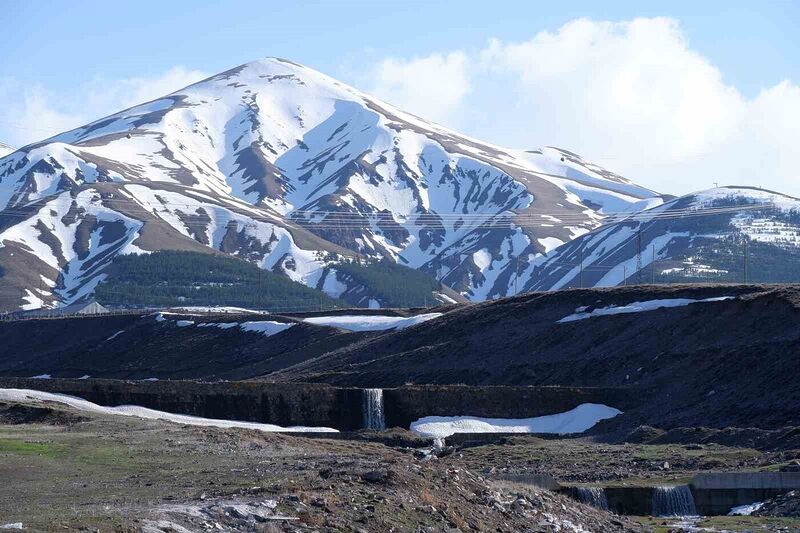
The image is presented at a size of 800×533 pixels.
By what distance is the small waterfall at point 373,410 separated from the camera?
2899 inches

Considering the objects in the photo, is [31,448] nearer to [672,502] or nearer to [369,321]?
[672,502]

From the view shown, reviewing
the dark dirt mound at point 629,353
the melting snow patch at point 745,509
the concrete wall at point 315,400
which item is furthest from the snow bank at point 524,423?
the melting snow patch at point 745,509

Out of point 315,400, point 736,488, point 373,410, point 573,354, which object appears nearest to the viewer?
point 736,488

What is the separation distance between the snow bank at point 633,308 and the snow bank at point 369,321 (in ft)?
70.1

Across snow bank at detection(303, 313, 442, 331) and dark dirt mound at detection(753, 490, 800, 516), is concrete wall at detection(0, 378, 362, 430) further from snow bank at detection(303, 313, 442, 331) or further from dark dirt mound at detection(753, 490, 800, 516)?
snow bank at detection(303, 313, 442, 331)

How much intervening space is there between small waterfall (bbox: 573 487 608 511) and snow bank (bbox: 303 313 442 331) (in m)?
71.8

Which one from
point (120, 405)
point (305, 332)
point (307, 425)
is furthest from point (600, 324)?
point (305, 332)

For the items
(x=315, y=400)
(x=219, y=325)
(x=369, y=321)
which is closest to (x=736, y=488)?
(x=315, y=400)

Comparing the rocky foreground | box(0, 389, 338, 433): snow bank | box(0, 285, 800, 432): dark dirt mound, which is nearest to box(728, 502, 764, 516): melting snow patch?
the rocky foreground

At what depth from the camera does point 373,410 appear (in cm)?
7394

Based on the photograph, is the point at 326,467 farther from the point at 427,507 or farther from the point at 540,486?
the point at 540,486

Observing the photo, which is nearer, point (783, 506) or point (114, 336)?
point (783, 506)

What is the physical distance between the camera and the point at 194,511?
29172mm

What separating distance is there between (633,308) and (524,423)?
23.4 meters
